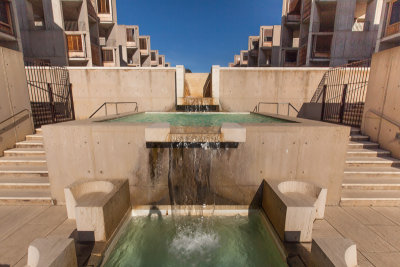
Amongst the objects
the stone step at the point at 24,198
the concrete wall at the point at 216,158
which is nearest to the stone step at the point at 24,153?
the stone step at the point at 24,198

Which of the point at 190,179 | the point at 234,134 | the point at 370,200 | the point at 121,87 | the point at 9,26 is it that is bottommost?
the point at 370,200

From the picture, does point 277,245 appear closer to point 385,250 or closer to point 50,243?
point 385,250

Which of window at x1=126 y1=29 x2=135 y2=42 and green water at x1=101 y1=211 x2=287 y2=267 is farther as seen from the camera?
window at x1=126 y1=29 x2=135 y2=42

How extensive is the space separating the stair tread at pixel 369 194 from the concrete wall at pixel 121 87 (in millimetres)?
9328

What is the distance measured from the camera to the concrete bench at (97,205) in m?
3.36

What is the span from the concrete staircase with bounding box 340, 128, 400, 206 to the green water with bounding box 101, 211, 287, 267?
294cm

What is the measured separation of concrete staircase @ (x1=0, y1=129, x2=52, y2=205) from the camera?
4.86 meters

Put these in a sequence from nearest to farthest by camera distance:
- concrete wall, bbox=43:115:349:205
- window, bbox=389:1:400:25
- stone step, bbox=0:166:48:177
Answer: concrete wall, bbox=43:115:349:205 → stone step, bbox=0:166:48:177 → window, bbox=389:1:400:25

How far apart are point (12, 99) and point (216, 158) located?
26.8ft

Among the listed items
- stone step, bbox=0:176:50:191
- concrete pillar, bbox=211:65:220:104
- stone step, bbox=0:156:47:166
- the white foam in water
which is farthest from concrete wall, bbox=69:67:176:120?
the white foam in water

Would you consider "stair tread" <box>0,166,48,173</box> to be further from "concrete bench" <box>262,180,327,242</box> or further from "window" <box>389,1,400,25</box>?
"window" <box>389,1,400,25</box>

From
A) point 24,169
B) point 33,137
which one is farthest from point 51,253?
point 33,137

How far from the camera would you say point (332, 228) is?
4016mm

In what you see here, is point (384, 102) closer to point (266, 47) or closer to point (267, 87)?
point (267, 87)
